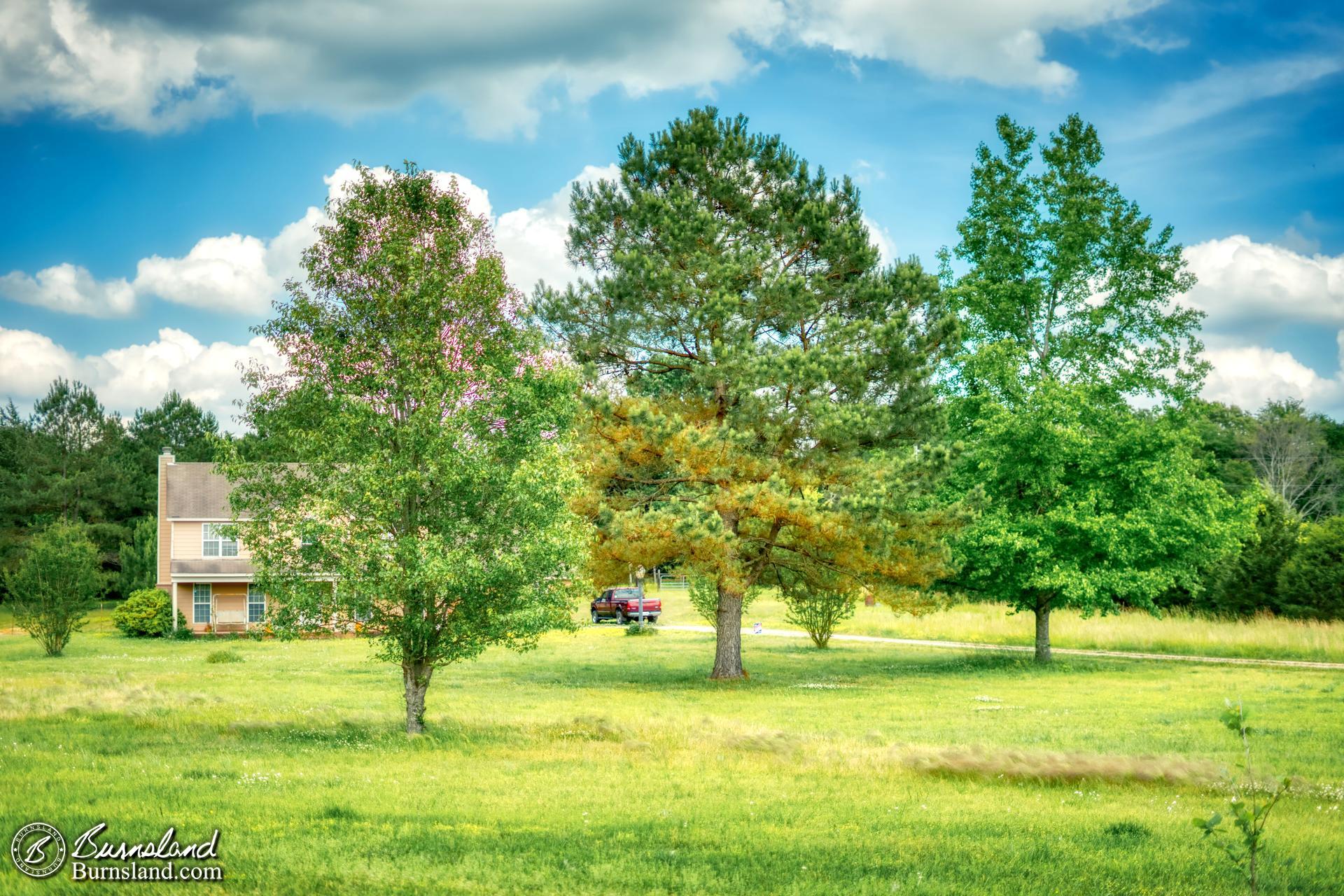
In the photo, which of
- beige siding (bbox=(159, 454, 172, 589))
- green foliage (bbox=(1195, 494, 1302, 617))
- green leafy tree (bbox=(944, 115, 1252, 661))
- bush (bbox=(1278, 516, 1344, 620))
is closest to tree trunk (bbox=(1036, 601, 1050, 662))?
green leafy tree (bbox=(944, 115, 1252, 661))

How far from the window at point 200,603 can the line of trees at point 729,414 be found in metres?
25.5

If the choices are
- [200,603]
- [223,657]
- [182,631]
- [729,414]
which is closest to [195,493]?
[200,603]

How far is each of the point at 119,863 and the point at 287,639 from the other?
753 cm

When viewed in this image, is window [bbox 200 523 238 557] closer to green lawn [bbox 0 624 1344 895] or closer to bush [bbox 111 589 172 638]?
bush [bbox 111 589 172 638]

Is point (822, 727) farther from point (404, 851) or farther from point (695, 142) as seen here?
point (695, 142)

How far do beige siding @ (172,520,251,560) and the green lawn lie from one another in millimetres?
23402

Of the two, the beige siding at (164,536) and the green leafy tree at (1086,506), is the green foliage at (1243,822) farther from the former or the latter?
the beige siding at (164,536)

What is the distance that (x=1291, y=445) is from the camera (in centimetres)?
7475

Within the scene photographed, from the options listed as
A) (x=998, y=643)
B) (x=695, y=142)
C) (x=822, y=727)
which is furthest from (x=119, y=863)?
(x=998, y=643)

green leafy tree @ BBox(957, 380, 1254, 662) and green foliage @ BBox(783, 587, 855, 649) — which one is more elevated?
green leafy tree @ BBox(957, 380, 1254, 662)

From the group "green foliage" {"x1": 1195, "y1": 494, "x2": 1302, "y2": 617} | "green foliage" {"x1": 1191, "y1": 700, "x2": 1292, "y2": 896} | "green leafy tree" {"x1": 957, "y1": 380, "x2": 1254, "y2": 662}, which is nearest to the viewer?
"green foliage" {"x1": 1191, "y1": 700, "x2": 1292, "y2": 896}

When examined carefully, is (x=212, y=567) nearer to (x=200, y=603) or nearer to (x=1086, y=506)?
(x=200, y=603)

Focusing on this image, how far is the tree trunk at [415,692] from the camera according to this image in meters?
15.2

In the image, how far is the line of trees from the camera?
14648 mm
